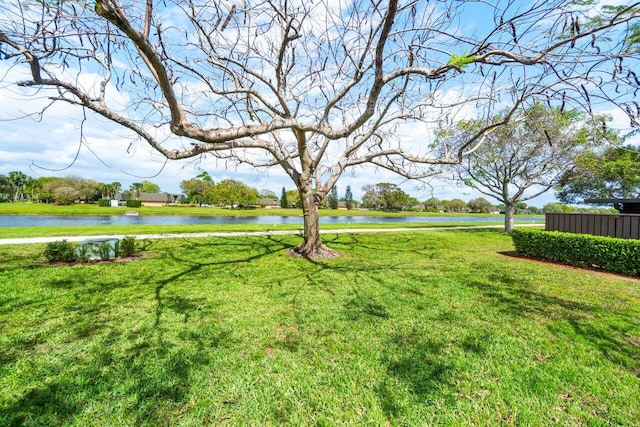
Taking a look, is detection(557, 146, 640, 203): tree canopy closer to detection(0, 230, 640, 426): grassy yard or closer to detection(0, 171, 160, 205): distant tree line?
detection(0, 230, 640, 426): grassy yard

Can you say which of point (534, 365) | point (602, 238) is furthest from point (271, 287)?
point (602, 238)

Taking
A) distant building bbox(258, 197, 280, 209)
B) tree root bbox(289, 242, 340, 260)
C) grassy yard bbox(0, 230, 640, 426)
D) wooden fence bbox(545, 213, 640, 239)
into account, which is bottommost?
grassy yard bbox(0, 230, 640, 426)

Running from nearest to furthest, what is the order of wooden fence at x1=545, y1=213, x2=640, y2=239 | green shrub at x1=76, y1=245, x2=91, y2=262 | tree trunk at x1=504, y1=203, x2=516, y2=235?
green shrub at x1=76, y1=245, x2=91, y2=262 < wooden fence at x1=545, y1=213, x2=640, y2=239 < tree trunk at x1=504, y1=203, x2=516, y2=235

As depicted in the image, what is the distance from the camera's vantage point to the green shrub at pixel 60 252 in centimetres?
705

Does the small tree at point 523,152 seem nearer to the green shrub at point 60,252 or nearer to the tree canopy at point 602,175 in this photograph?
the tree canopy at point 602,175

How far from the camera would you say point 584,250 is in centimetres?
788

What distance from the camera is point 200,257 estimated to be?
8.26 metres

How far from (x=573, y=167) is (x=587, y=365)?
56.8 feet

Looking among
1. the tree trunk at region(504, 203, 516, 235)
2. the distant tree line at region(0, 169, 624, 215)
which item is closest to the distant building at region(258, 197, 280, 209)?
the distant tree line at region(0, 169, 624, 215)

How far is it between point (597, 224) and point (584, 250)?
5.21 ft

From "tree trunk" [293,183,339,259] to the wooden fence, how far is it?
26.3 feet

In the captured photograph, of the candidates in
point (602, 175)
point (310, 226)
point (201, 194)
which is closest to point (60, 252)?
point (310, 226)

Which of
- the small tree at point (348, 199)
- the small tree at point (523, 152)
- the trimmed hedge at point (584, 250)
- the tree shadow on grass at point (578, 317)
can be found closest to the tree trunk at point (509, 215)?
the small tree at point (523, 152)

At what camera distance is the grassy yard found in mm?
2260
